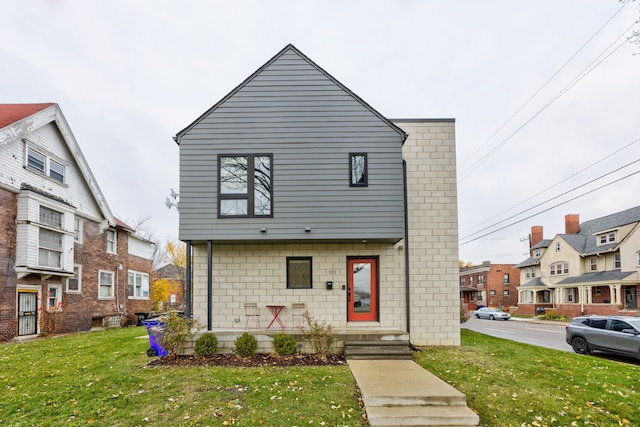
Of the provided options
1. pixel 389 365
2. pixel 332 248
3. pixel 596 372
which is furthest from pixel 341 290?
pixel 596 372

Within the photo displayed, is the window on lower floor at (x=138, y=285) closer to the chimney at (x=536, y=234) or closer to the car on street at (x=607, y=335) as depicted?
the car on street at (x=607, y=335)

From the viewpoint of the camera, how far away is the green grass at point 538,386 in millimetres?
5266

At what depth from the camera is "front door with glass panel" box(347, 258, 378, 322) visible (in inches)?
414

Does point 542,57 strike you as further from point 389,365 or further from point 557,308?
point 557,308

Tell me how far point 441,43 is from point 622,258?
2361 centimetres

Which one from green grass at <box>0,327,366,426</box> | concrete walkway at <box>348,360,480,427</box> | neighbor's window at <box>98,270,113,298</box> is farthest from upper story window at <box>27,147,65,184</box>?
concrete walkway at <box>348,360,480,427</box>

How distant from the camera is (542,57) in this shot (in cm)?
1530

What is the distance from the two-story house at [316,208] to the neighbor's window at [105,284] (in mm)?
11630

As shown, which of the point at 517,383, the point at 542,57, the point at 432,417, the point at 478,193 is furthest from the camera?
the point at 478,193

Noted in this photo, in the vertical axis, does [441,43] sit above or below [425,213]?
above

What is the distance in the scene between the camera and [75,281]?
1677 cm

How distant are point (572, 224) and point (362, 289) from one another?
3559 centimetres

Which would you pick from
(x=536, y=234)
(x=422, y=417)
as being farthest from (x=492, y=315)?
(x=422, y=417)

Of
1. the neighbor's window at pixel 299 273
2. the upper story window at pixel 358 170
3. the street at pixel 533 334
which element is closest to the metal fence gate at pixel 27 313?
the neighbor's window at pixel 299 273
